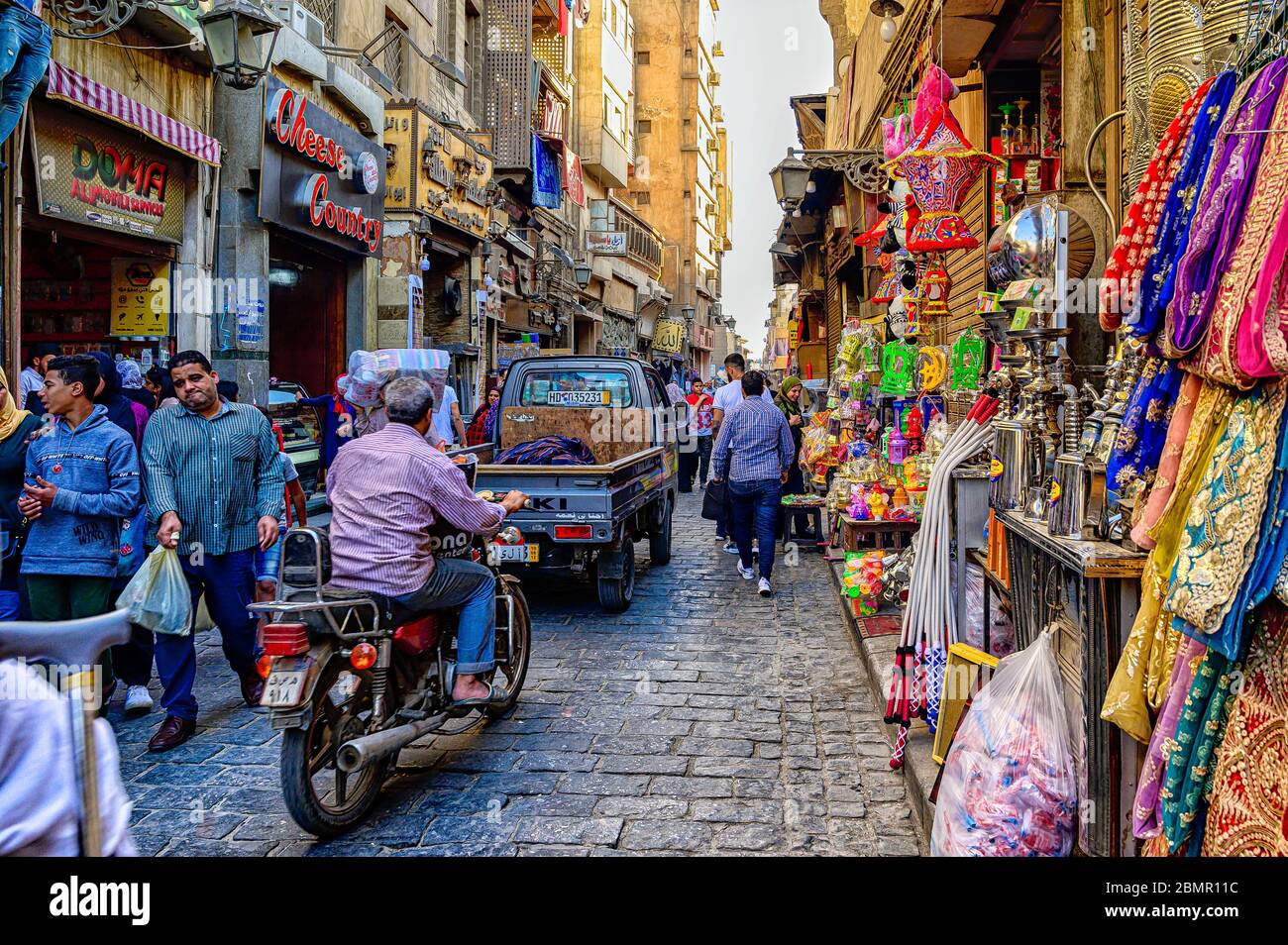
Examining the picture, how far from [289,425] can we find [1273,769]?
41.2ft

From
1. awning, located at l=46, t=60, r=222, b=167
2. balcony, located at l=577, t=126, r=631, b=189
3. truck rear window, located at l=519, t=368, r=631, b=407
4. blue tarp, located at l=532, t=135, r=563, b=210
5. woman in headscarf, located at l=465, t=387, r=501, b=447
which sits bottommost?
woman in headscarf, located at l=465, t=387, r=501, b=447

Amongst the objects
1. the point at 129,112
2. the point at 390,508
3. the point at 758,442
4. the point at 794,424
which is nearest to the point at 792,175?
the point at 794,424

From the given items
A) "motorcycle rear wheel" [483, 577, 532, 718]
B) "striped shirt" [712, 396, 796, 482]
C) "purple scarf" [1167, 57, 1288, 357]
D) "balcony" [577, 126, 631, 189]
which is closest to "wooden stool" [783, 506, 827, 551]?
"striped shirt" [712, 396, 796, 482]

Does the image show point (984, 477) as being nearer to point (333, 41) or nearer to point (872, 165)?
point (872, 165)

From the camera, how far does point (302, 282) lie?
16.4m

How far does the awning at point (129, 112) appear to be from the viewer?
8.60m

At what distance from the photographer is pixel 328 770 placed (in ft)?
14.1

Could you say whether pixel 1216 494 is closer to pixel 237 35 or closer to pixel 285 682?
pixel 285 682

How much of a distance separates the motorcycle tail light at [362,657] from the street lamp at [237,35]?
26.1 ft

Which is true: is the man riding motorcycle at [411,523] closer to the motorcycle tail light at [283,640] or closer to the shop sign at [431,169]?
the motorcycle tail light at [283,640]

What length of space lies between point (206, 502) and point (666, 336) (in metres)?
43.6

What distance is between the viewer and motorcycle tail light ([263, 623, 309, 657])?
365cm

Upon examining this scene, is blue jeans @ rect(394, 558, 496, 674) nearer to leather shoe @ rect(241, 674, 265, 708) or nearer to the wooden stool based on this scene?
leather shoe @ rect(241, 674, 265, 708)

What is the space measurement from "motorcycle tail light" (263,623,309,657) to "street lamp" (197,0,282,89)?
7.98 metres
